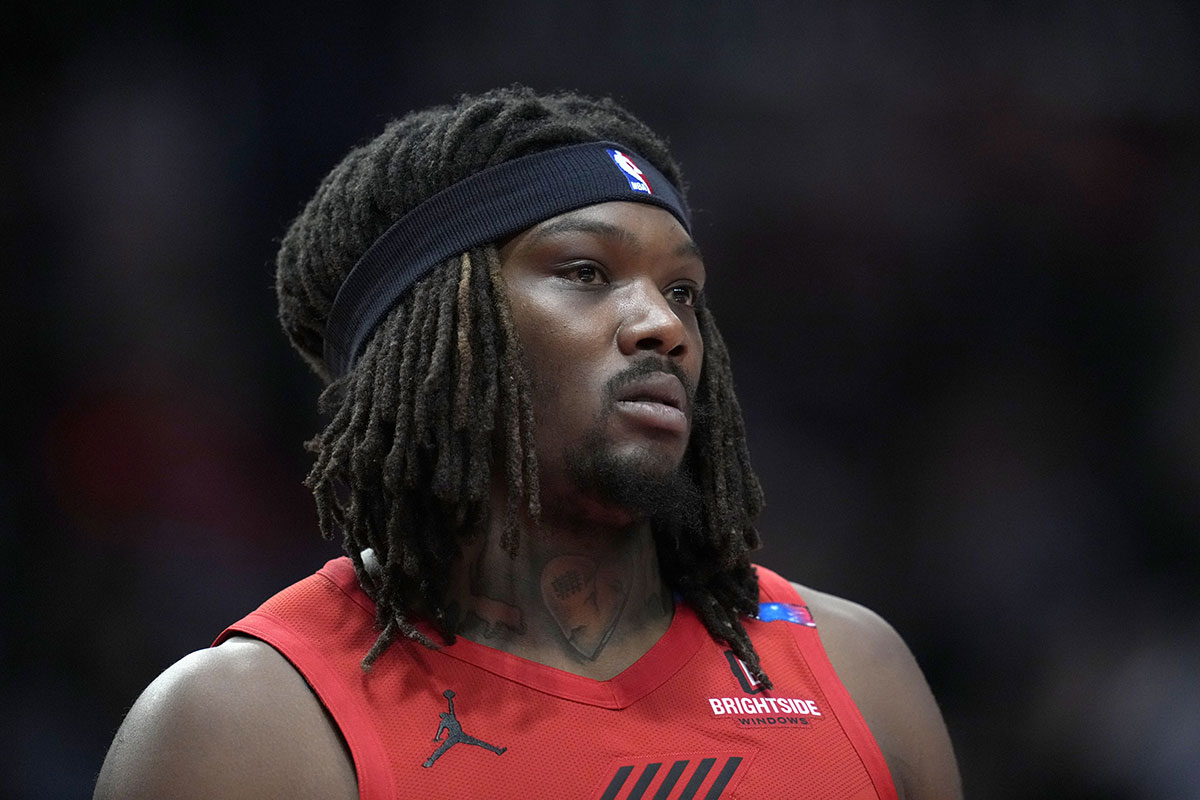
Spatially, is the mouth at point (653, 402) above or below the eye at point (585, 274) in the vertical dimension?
below

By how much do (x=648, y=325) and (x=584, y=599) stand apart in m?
0.53

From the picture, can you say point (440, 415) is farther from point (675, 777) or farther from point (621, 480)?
point (675, 777)

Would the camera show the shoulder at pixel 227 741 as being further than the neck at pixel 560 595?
No

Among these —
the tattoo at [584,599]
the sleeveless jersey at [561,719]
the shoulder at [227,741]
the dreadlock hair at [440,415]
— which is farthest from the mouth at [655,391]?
the shoulder at [227,741]

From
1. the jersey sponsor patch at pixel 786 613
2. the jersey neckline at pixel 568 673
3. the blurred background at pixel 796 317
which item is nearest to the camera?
the jersey neckline at pixel 568 673

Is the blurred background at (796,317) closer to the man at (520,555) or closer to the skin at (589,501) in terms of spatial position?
the man at (520,555)

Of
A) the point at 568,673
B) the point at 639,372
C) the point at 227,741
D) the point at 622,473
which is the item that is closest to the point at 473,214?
the point at 639,372

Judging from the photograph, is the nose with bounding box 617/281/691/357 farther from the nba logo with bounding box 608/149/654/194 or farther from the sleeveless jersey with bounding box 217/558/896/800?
the sleeveless jersey with bounding box 217/558/896/800

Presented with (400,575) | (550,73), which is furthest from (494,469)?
(550,73)

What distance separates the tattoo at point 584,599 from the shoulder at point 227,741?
1.55ft

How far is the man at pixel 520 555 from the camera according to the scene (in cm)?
188

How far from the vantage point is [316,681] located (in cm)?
191

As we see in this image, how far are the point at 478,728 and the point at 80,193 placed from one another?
255cm

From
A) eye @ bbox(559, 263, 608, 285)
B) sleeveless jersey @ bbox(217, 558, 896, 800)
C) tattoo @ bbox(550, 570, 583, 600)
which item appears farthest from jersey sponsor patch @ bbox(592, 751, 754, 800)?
eye @ bbox(559, 263, 608, 285)
